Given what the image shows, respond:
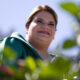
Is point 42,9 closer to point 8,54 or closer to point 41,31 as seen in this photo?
point 41,31

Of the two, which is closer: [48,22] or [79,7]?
[79,7]

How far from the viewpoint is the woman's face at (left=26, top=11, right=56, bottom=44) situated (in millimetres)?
2109

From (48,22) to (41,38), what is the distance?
0.50 ft

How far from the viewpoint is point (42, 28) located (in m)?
2.11

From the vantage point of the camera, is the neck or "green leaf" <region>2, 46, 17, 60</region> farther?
the neck

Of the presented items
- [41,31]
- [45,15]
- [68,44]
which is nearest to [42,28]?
[41,31]

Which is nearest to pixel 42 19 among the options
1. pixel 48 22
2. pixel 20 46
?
pixel 48 22

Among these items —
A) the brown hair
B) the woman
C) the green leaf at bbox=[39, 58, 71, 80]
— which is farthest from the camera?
the brown hair

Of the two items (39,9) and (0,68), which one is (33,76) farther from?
(39,9)

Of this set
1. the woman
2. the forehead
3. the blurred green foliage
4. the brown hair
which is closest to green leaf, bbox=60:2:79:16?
the blurred green foliage

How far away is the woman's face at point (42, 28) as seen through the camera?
2109 mm

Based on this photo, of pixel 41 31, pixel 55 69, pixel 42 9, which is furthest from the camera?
pixel 42 9

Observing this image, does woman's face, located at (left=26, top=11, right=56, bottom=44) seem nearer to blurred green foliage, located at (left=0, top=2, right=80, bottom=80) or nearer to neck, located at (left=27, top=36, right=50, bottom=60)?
neck, located at (left=27, top=36, right=50, bottom=60)

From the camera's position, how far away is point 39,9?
7.50 ft
